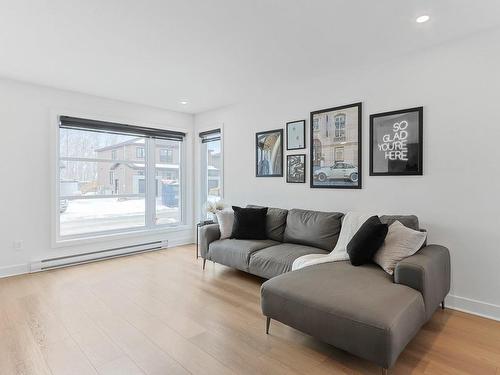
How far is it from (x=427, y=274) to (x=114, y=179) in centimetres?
441

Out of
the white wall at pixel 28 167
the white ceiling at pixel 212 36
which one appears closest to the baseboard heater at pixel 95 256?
the white wall at pixel 28 167

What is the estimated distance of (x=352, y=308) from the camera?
5.84 feet

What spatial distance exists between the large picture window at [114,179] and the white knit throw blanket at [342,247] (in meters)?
3.20

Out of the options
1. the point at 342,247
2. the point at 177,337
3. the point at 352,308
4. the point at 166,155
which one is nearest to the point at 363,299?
the point at 352,308

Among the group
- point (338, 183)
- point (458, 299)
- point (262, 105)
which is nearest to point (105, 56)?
point (262, 105)

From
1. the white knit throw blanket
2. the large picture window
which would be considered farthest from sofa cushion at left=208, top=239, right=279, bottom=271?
the large picture window

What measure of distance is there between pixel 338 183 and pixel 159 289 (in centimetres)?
240

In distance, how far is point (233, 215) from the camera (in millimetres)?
3979

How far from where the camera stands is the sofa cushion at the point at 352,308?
5.43 feet

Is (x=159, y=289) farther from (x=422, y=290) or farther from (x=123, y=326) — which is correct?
(x=422, y=290)

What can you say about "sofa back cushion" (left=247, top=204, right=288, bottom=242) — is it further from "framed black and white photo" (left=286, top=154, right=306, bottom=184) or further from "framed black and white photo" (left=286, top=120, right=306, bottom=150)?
"framed black and white photo" (left=286, top=120, right=306, bottom=150)

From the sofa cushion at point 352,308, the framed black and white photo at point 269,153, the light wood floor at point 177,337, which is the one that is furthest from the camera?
A: the framed black and white photo at point 269,153

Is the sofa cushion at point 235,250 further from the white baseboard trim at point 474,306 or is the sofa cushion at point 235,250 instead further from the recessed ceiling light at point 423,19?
the recessed ceiling light at point 423,19

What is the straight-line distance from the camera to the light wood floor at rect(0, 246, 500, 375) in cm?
187
